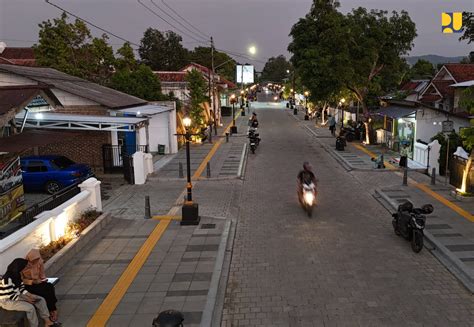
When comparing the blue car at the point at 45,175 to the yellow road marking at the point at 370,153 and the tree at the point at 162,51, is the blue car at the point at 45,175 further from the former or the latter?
the tree at the point at 162,51

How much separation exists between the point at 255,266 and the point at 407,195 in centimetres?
850

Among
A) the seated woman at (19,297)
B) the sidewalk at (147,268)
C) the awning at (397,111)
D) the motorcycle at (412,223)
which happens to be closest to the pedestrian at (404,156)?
the awning at (397,111)

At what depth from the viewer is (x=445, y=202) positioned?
15078 mm

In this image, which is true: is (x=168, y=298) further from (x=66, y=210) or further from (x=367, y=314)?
(x=66, y=210)

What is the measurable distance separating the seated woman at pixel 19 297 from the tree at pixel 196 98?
26528 mm

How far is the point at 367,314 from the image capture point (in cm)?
782

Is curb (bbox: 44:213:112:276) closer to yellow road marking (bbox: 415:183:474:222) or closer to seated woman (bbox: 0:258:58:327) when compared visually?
Result: seated woman (bbox: 0:258:58:327)

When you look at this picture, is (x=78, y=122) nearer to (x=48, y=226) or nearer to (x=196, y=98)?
(x=48, y=226)

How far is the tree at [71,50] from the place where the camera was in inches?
1374

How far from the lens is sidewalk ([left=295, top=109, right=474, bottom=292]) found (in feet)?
33.5

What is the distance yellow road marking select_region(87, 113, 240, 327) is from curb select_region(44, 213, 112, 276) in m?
1.46

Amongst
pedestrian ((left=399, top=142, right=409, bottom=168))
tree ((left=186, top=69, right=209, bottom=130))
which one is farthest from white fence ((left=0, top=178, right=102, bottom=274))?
tree ((left=186, top=69, right=209, bottom=130))

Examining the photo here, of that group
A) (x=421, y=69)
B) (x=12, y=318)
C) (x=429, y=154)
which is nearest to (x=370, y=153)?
(x=429, y=154)

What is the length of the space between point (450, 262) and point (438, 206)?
4.92 m
